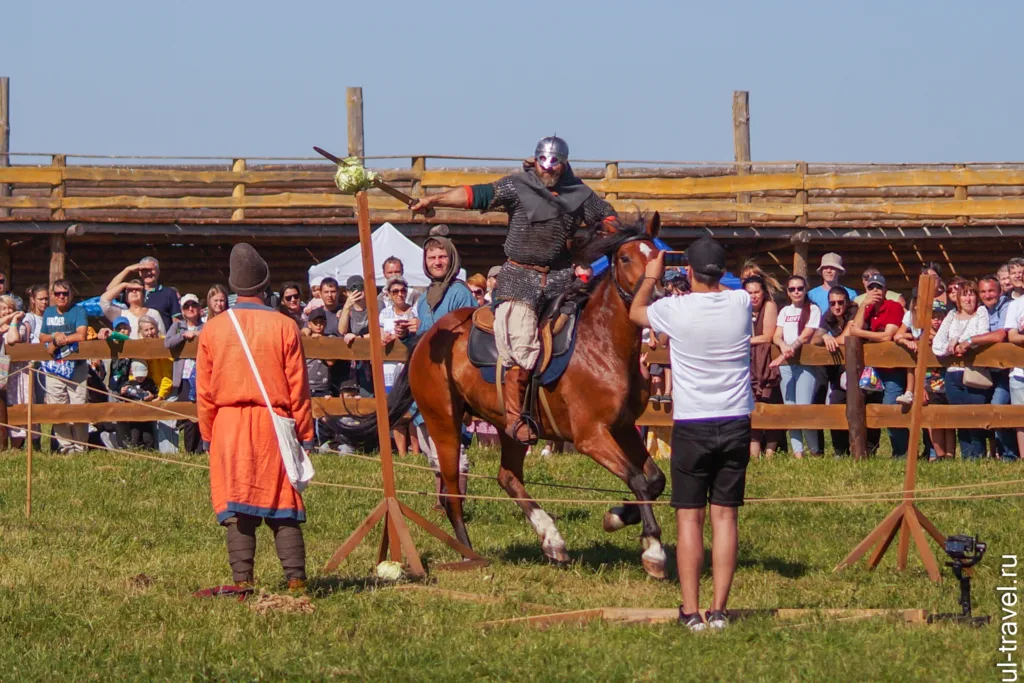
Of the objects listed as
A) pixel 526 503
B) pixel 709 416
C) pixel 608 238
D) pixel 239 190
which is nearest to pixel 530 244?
pixel 608 238

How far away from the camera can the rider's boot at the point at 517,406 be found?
389 inches

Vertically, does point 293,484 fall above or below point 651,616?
above

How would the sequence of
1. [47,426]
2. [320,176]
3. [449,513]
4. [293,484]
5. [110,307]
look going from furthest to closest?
[320,176] < [47,426] < [110,307] < [449,513] < [293,484]

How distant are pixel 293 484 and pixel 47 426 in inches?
431

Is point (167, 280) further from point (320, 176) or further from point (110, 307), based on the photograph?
point (110, 307)

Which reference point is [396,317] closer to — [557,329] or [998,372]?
[557,329]

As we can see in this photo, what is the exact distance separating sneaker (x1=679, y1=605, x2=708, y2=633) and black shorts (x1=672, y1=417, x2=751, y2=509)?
21.6 inches

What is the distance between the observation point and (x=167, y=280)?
1105 inches

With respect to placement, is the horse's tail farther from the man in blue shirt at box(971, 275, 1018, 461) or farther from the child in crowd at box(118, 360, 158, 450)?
the man in blue shirt at box(971, 275, 1018, 461)

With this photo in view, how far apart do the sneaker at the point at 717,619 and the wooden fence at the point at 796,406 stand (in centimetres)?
698

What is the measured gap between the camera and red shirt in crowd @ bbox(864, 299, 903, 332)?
1452 centimetres

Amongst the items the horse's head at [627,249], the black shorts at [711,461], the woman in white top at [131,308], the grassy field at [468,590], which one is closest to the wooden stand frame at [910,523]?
the grassy field at [468,590]

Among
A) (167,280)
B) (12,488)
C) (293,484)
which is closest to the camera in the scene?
(293,484)

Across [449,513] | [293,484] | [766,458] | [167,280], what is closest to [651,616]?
[293,484]
